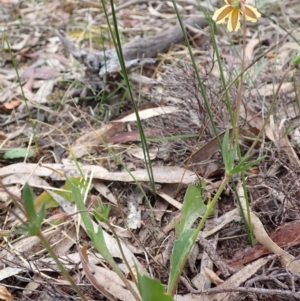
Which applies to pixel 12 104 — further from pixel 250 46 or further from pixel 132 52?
pixel 250 46

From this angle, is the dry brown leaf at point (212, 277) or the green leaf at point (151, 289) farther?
the dry brown leaf at point (212, 277)

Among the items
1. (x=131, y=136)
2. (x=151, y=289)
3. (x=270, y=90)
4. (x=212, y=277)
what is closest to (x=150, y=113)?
(x=131, y=136)

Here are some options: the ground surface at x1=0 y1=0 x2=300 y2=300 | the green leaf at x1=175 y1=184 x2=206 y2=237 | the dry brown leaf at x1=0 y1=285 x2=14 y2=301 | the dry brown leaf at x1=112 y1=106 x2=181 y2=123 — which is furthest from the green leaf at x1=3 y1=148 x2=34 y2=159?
the green leaf at x1=175 y1=184 x2=206 y2=237

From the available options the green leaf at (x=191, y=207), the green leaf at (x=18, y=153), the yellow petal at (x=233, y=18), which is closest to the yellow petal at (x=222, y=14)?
the yellow petal at (x=233, y=18)

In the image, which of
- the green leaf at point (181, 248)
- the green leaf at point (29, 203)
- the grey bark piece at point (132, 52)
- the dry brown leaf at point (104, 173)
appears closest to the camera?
the green leaf at point (29, 203)

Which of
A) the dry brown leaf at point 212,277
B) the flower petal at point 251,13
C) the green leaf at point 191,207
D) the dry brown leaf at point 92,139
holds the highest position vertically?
the flower petal at point 251,13

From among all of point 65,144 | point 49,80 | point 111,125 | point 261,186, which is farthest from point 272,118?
point 49,80

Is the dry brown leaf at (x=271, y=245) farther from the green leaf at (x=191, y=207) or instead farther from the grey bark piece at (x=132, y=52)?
the grey bark piece at (x=132, y=52)

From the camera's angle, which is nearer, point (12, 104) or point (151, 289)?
point (151, 289)
